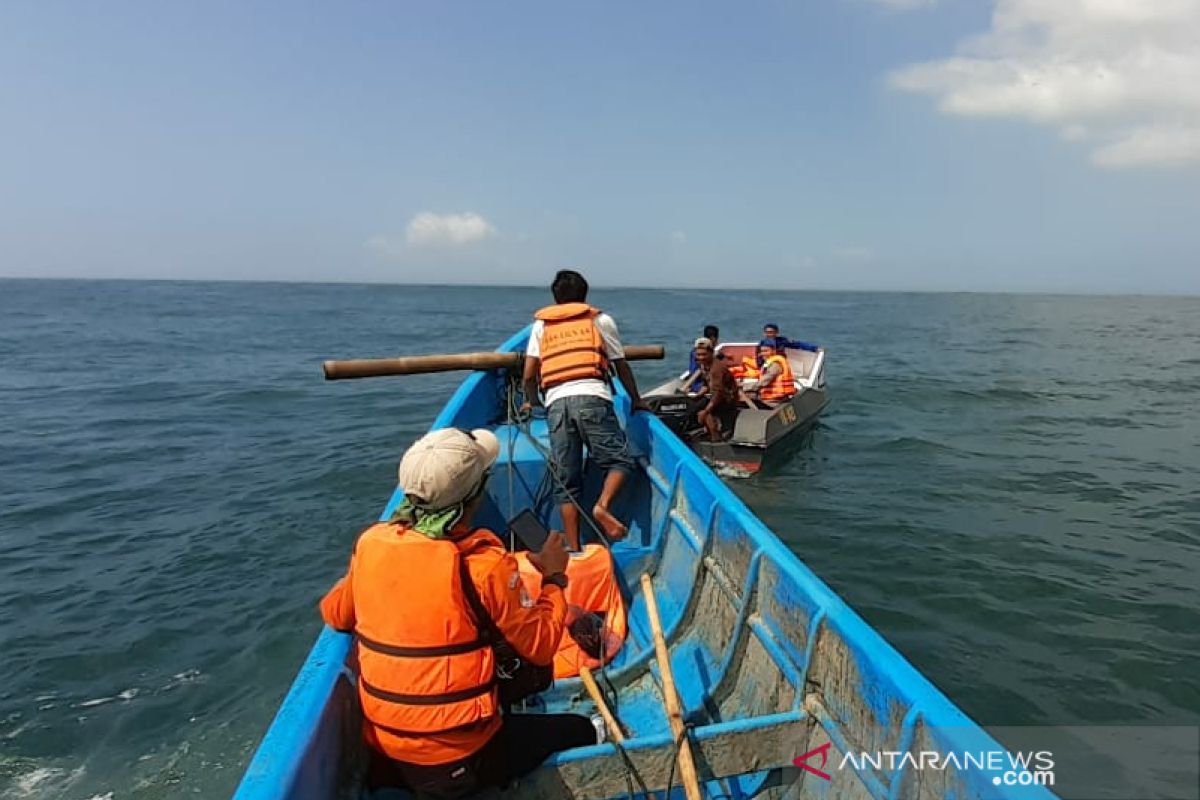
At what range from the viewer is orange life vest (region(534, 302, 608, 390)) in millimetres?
4941

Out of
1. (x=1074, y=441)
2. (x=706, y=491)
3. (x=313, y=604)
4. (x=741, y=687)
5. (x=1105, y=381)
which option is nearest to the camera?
(x=741, y=687)

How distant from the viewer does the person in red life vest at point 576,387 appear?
4945 millimetres

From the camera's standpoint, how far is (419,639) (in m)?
2.20

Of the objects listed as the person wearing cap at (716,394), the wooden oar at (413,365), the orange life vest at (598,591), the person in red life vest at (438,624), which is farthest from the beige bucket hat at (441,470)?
the person wearing cap at (716,394)

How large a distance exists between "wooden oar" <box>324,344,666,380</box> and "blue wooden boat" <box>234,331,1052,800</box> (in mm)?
1363

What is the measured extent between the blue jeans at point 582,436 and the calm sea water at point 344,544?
2956 millimetres

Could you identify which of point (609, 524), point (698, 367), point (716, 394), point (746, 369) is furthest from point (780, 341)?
point (609, 524)

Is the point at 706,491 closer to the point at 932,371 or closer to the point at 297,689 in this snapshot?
the point at 297,689

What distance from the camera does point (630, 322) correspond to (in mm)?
51969

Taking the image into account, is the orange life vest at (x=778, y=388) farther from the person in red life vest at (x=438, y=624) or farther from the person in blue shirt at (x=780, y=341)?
the person in red life vest at (x=438, y=624)

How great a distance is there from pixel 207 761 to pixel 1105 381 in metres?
25.4

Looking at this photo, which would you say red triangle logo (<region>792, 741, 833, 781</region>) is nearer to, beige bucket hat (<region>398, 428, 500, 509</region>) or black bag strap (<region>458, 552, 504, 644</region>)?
black bag strap (<region>458, 552, 504, 644</region>)

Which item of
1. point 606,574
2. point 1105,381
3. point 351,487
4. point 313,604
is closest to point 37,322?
point 351,487

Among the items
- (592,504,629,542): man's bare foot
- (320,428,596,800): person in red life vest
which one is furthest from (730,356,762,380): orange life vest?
(320,428,596,800): person in red life vest
